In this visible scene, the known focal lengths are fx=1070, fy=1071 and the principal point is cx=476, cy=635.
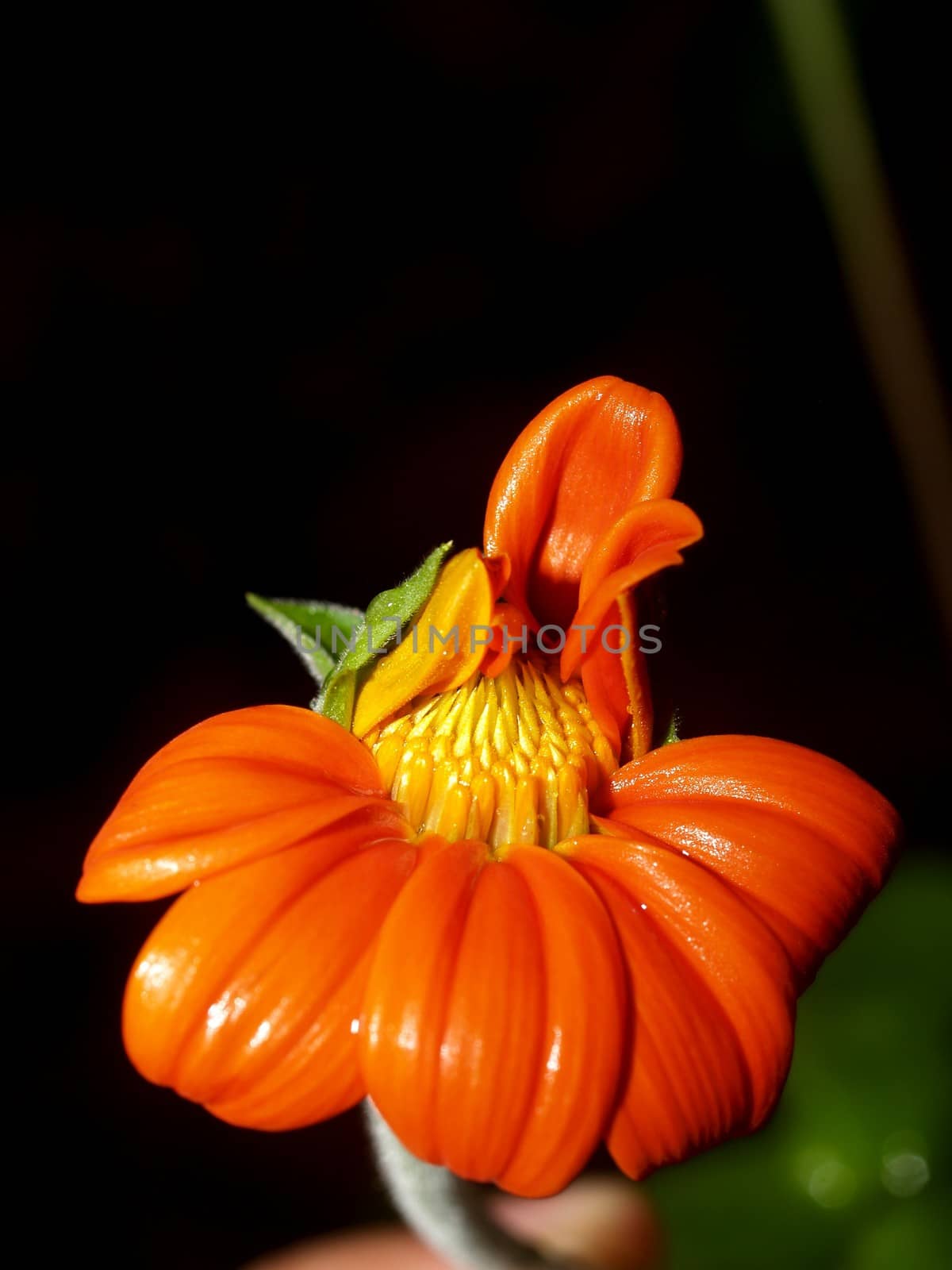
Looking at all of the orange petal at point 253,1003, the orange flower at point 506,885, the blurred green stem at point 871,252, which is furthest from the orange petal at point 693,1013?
the blurred green stem at point 871,252

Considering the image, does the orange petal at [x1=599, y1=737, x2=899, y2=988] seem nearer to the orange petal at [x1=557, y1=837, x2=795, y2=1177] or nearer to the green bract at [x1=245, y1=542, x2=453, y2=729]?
the orange petal at [x1=557, y1=837, x2=795, y2=1177]

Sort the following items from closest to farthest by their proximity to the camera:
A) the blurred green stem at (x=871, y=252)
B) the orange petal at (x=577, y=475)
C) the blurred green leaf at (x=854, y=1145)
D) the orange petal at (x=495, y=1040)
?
the orange petal at (x=495, y=1040) < the orange petal at (x=577, y=475) < the blurred green leaf at (x=854, y=1145) < the blurred green stem at (x=871, y=252)

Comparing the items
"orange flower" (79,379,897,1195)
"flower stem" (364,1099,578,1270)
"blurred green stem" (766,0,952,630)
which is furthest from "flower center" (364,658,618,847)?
"blurred green stem" (766,0,952,630)

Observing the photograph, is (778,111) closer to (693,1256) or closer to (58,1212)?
(693,1256)

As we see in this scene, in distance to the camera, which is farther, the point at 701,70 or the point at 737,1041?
the point at 701,70

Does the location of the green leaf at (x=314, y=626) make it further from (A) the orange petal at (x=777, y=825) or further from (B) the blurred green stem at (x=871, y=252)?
(B) the blurred green stem at (x=871, y=252)

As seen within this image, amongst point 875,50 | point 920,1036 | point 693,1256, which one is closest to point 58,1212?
point 693,1256
